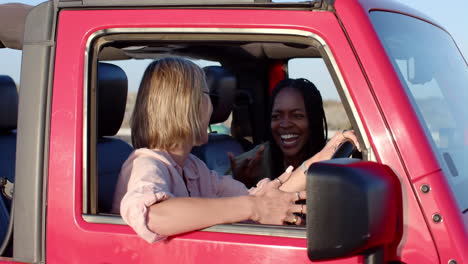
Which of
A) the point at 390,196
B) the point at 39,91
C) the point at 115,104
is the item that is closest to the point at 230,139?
the point at 115,104

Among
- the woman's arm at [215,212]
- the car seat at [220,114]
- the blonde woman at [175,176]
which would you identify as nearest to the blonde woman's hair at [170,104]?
the blonde woman at [175,176]

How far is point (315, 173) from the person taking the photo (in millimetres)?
1551

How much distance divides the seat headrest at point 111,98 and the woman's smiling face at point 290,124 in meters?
1.35

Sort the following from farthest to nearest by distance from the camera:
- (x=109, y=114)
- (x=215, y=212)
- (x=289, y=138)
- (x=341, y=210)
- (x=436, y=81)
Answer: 1. (x=289, y=138)
2. (x=109, y=114)
3. (x=436, y=81)
4. (x=215, y=212)
5. (x=341, y=210)

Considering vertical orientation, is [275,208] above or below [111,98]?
below

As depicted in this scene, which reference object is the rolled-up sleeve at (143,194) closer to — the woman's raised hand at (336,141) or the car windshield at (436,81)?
the woman's raised hand at (336,141)

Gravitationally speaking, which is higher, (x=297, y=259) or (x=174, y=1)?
(x=174, y=1)

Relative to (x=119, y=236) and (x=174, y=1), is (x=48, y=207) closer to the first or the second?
(x=119, y=236)

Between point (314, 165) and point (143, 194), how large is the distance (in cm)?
61

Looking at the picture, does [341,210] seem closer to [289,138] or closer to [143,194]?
[143,194]

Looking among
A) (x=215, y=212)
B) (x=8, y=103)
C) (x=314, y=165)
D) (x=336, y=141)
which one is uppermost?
(x=8, y=103)

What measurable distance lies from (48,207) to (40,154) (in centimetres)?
16

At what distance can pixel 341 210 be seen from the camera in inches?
60.4

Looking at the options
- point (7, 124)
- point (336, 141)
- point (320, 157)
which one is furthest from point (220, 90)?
point (336, 141)
